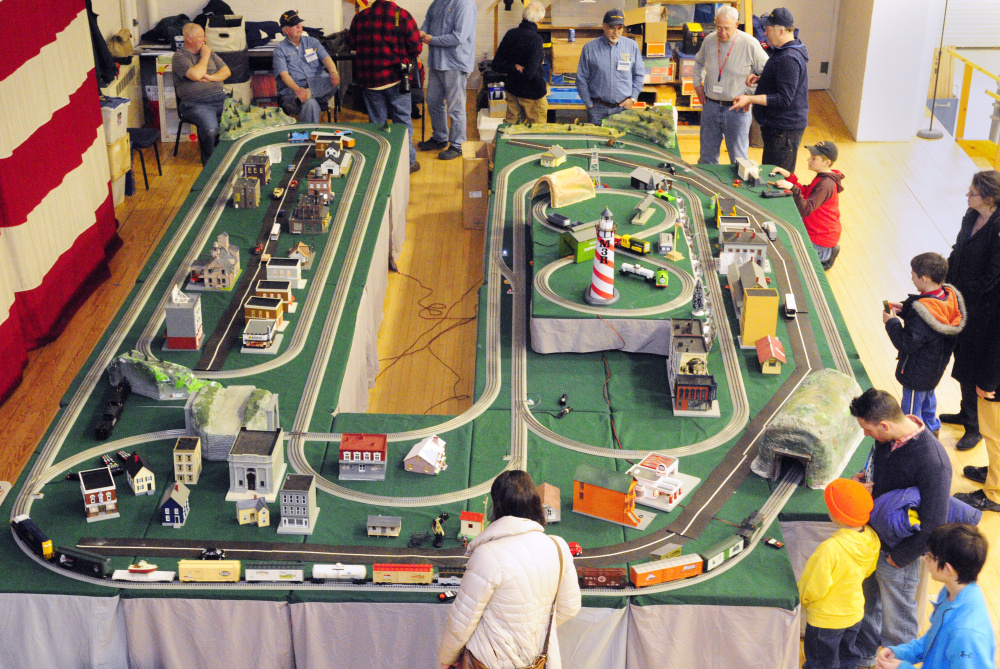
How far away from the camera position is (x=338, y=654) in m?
5.62

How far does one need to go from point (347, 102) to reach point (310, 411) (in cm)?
754

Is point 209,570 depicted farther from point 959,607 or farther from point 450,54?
point 450,54

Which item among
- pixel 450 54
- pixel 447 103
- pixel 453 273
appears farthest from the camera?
pixel 447 103

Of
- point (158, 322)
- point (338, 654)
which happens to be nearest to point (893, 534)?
point (338, 654)

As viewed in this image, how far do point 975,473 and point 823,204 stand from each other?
8.40ft

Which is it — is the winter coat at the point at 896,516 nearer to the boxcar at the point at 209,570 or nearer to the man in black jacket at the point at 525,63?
the boxcar at the point at 209,570

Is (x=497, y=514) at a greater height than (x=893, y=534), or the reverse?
(x=497, y=514)

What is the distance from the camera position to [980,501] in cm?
744

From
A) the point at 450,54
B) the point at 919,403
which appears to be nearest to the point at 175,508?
the point at 919,403

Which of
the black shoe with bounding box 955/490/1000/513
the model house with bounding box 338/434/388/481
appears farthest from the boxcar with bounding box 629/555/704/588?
the black shoe with bounding box 955/490/1000/513

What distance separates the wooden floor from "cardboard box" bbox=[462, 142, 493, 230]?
15 cm

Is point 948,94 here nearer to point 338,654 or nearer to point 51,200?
point 51,200

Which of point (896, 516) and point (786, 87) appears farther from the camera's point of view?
point (786, 87)

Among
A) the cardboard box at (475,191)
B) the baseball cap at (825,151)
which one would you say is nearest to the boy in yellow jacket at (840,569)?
the baseball cap at (825,151)
